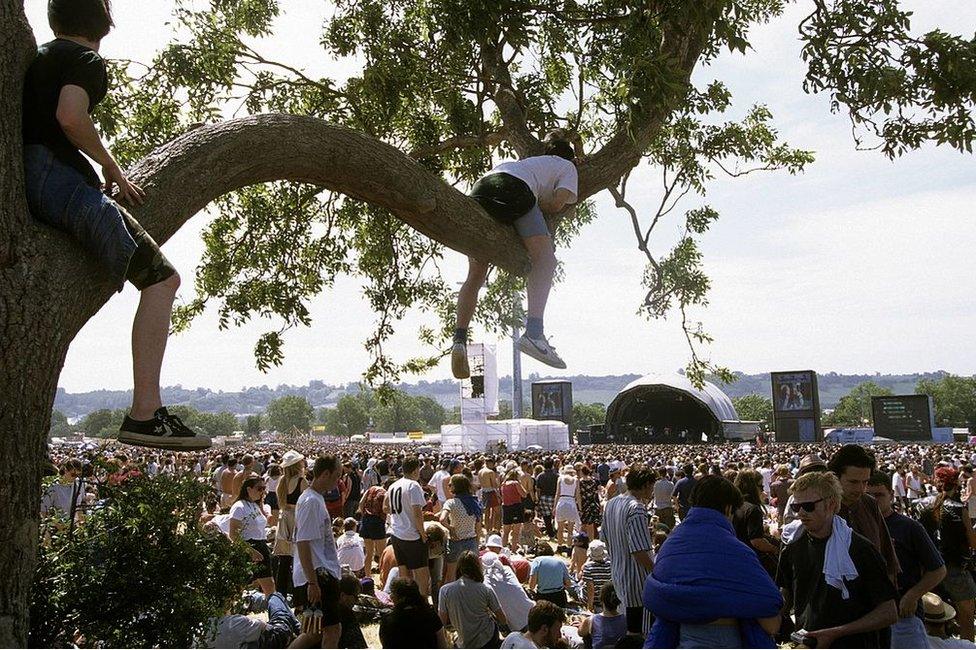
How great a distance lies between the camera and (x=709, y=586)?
269 cm

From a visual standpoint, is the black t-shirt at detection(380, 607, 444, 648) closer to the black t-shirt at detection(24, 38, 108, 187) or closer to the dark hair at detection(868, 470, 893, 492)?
the dark hair at detection(868, 470, 893, 492)

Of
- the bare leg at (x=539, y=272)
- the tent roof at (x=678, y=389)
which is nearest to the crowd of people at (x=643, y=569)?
the bare leg at (x=539, y=272)

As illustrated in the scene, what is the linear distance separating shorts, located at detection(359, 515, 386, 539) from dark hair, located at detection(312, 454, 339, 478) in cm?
424

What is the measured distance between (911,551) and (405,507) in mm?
4523

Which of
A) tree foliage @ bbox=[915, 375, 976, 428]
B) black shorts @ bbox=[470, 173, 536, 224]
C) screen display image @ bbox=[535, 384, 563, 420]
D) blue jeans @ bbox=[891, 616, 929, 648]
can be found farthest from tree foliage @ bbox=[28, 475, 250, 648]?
tree foliage @ bbox=[915, 375, 976, 428]

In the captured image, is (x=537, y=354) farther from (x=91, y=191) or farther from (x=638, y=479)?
(x=91, y=191)

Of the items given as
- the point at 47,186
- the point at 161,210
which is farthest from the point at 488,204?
the point at 47,186

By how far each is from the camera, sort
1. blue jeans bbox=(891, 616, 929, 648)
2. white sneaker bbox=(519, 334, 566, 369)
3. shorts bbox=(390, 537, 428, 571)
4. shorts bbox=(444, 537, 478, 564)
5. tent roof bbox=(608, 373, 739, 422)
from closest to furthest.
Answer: blue jeans bbox=(891, 616, 929, 648) < white sneaker bbox=(519, 334, 566, 369) < shorts bbox=(390, 537, 428, 571) < shorts bbox=(444, 537, 478, 564) < tent roof bbox=(608, 373, 739, 422)

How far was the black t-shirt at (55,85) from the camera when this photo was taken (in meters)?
2.65

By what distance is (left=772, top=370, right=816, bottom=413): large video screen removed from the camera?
145 ft

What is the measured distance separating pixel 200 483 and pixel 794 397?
45542mm

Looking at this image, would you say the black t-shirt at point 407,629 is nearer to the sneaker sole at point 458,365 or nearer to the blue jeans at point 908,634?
the sneaker sole at point 458,365

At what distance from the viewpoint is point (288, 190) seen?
23.7 ft

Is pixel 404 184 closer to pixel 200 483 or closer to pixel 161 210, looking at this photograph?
pixel 161 210
